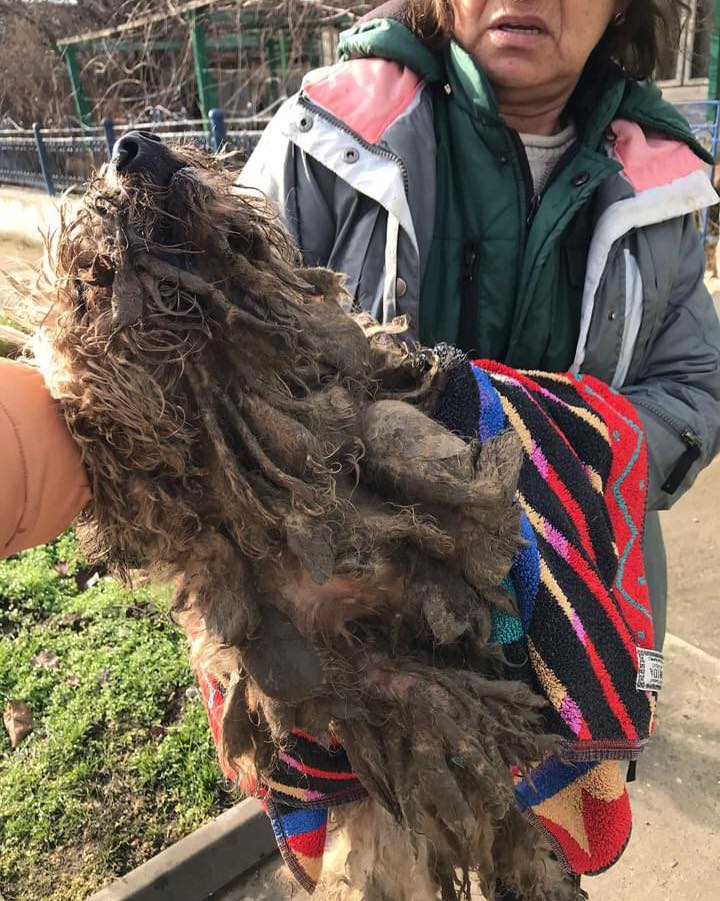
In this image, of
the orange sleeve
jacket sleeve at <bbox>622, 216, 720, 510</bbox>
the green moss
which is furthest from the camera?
the green moss

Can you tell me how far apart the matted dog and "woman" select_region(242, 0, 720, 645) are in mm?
591

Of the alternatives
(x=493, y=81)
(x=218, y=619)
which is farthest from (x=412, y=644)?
(x=493, y=81)

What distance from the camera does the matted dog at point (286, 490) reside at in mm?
793

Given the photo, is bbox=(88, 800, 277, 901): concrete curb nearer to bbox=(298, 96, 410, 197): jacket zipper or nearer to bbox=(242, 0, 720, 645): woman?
bbox=(242, 0, 720, 645): woman

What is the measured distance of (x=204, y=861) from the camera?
242 centimetres

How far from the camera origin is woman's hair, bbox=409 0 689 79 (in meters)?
1.65

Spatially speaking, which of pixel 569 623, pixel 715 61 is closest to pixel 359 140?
pixel 569 623

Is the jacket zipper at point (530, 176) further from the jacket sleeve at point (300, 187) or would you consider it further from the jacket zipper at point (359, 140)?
the jacket sleeve at point (300, 187)

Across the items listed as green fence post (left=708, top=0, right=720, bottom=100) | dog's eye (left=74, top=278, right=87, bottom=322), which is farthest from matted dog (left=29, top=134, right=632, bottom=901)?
green fence post (left=708, top=0, right=720, bottom=100)

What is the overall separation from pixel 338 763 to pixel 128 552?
475mm

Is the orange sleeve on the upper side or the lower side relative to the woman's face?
lower

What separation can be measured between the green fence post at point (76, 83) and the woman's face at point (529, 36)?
1340 cm

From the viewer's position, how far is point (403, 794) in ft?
3.09

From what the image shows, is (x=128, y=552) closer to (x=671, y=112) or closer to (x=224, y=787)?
(x=671, y=112)
